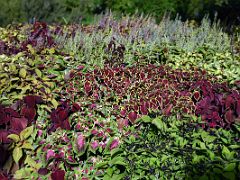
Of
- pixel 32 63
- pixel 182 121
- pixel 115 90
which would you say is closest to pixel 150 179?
pixel 182 121

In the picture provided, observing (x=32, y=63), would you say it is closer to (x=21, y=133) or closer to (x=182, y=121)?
(x=21, y=133)

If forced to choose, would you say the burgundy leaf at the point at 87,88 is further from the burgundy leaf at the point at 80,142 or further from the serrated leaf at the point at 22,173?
the serrated leaf at the point at 22,173

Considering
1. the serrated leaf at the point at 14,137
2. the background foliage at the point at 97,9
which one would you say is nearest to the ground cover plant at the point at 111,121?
the serrated leaf at the point at 14,137

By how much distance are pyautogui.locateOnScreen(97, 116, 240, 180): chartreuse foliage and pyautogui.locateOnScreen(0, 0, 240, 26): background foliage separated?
5172 mm

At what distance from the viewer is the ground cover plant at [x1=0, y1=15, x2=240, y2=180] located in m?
2.34

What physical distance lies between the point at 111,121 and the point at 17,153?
718 millimetres

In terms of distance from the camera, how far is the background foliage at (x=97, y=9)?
723 cm

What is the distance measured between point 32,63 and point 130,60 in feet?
4.02

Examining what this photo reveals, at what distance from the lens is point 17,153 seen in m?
Answer: 2.69

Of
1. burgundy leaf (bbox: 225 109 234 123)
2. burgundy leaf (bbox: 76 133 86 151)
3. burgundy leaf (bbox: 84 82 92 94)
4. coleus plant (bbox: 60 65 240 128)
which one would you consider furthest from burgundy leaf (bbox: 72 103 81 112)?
burgundy leaf (bbox: 225 109 234 123)

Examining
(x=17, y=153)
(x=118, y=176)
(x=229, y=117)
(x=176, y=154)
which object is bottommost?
(x=17, y=153)

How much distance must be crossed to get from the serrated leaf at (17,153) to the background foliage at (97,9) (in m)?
4.90

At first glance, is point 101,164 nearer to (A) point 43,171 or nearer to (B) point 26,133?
(A) point 43,171

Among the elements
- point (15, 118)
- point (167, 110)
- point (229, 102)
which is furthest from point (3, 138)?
point (229, 102)
